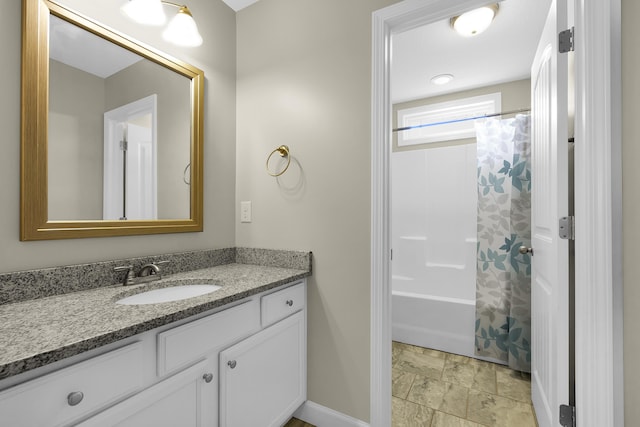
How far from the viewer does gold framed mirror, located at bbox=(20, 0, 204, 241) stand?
1.05m

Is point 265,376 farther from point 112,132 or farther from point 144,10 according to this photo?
point 144,10

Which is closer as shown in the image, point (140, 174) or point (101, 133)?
point (101, 133)

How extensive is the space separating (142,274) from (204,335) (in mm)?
495

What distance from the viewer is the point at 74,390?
0.70m

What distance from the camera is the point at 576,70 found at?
1022 millimetres

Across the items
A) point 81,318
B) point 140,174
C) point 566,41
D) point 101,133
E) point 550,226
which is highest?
point 566,41

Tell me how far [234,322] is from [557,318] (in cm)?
124

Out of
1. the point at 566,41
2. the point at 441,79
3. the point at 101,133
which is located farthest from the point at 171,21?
the point at 441,79

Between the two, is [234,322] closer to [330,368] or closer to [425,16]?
[330,368]

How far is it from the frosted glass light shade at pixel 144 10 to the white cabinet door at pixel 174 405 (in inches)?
56.5

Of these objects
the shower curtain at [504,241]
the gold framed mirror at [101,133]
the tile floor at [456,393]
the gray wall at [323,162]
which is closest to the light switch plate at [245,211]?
the gray wall at [323,162]

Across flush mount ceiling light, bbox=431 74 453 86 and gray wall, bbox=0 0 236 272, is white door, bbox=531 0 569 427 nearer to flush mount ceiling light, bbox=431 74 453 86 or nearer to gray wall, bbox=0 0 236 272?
flush mount ceiling light, bbox=431 74 453 86

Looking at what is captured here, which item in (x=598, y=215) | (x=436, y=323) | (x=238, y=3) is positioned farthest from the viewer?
(x=436, y=323)

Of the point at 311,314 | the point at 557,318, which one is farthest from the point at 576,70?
the point at 311,314
